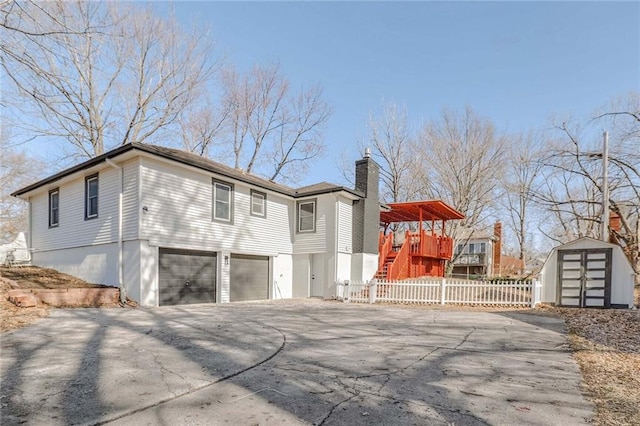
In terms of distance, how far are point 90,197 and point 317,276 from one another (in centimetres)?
945

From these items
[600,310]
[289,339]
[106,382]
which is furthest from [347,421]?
[600,310]

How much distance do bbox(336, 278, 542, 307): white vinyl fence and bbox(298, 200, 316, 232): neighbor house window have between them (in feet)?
10.5

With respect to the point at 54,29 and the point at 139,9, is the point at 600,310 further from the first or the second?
the point at 139,9

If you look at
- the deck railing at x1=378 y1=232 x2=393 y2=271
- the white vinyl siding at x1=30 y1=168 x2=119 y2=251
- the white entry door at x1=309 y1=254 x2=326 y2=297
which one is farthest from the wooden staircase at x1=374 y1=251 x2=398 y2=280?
the white vinyl siding at x1=30 y1=168 x2=119 y2=251

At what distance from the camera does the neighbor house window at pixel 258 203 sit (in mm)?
15266

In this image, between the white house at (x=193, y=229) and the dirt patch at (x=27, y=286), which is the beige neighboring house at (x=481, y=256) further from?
the dirt patch at (x=27, y=286)

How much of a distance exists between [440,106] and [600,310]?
18121 millimetres

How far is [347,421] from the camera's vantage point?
3.08 m

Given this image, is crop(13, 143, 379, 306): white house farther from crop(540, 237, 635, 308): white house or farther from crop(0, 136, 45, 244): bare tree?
crop(0, 136, 45, 244): bare tree

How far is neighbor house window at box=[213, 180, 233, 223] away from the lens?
540 inches

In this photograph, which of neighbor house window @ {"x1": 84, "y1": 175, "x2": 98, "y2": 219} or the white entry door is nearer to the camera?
neighbor house window @ {"x1": 84, "y1": 175, "x2": 98, "y2": 219}

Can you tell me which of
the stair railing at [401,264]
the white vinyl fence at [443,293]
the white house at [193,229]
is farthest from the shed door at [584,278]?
the white house at [193,229]

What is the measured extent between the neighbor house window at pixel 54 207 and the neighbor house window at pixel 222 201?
642 cm

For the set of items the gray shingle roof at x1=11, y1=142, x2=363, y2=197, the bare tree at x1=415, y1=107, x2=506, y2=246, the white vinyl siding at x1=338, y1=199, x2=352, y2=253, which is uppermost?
the bare tree at x1=415, y1=107, x2=506, y2=246
